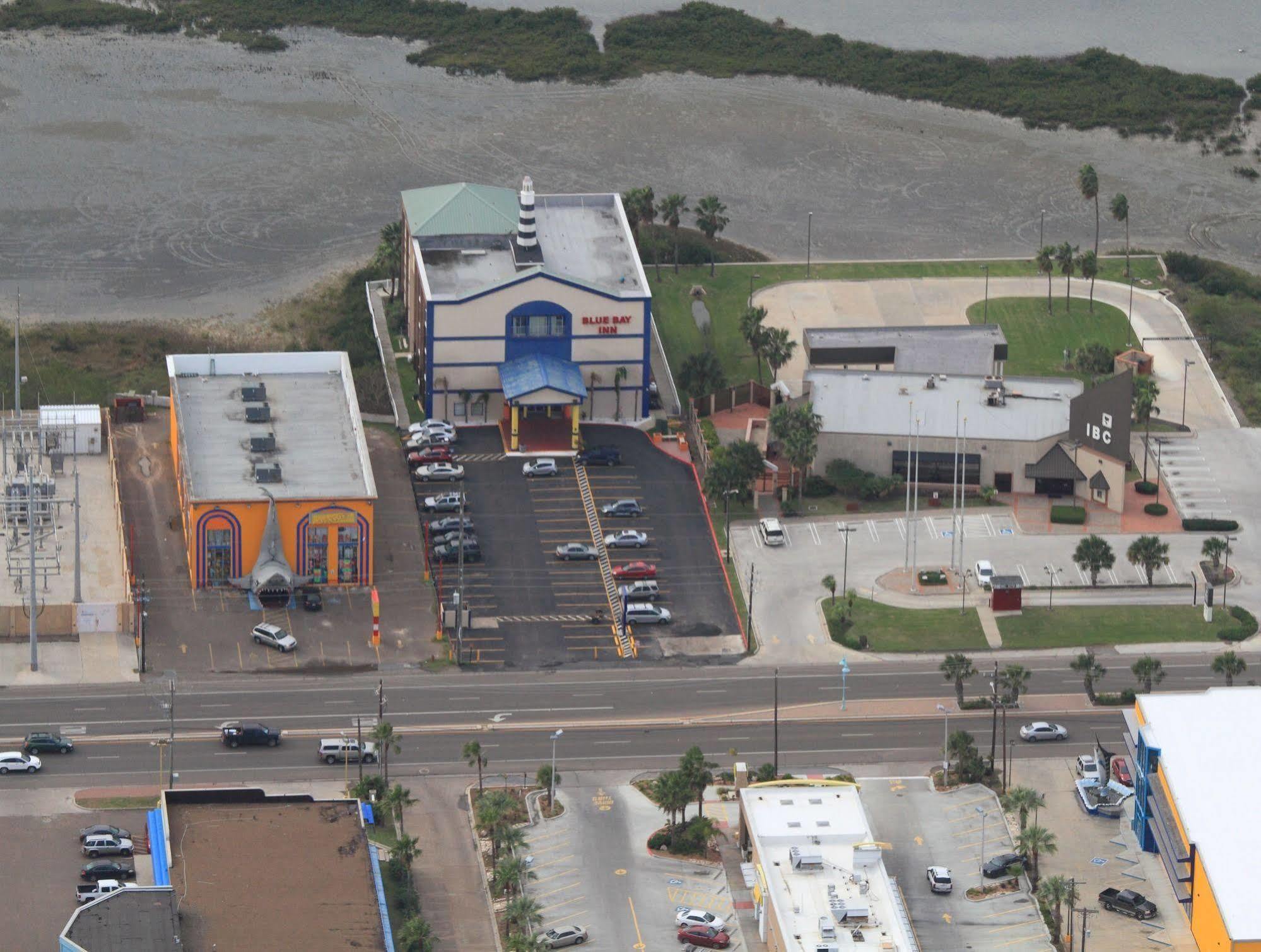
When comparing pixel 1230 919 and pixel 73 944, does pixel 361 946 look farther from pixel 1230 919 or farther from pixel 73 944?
pixel 1230 919

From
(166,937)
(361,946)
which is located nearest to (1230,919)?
(361,946)

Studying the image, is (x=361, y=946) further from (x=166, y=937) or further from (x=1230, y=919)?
(x=1230, y=919)

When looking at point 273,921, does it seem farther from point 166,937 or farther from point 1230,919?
point 1230,919

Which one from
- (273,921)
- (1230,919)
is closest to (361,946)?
(273,921)

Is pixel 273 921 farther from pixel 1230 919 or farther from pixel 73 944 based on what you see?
pixel 1230 919
